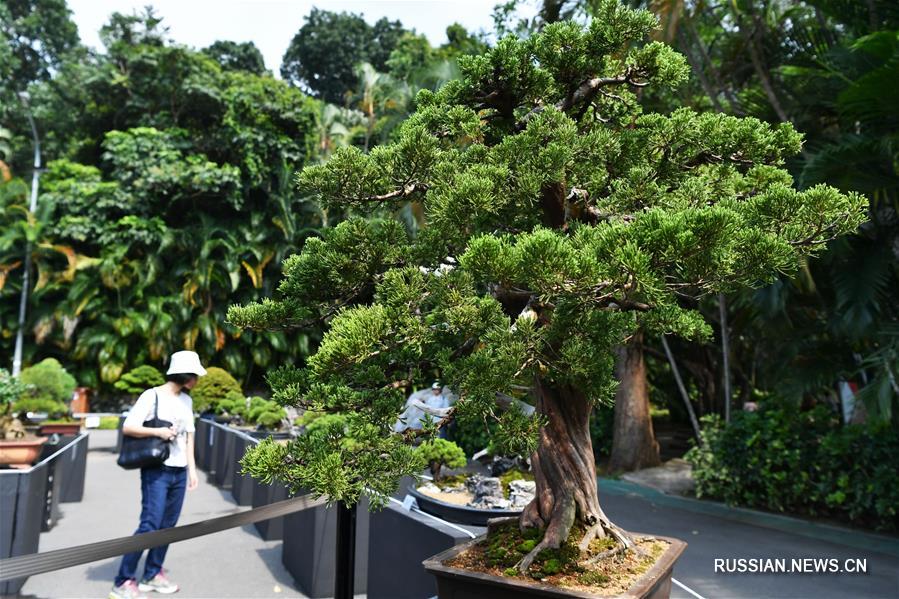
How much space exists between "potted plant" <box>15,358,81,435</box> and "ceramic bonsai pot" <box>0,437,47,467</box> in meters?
4.69

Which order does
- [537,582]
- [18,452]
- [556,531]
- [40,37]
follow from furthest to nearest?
[40,37]
[18,452]
[556,531]
[537,582]

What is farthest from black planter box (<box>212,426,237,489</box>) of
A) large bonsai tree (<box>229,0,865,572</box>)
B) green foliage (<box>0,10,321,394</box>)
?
green foliage (<box>0,10,321,394</box>)

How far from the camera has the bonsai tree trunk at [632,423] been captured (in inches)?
408

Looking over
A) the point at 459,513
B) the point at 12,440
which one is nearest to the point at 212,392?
the point at 12,440

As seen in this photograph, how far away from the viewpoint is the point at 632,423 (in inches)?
411

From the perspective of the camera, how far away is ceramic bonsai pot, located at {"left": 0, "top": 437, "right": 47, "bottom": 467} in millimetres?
4980

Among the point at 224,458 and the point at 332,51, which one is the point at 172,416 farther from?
the point at 332,51

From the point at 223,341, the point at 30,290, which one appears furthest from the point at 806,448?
the point at 30,290

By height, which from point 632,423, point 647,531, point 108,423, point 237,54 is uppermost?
point 237,54

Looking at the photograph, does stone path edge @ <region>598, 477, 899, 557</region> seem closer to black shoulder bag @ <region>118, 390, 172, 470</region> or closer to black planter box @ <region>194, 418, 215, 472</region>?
black planter box @ <region>194, 418, 215, 472</region>

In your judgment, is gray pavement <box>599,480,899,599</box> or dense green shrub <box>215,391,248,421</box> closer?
gray pavement <box>599,480,899,599</box>

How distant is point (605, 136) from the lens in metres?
2.43

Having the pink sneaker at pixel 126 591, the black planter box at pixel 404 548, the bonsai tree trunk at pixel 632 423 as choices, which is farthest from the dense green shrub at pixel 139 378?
the black planter box at pixel 404 548

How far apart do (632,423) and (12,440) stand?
28.3 ft
